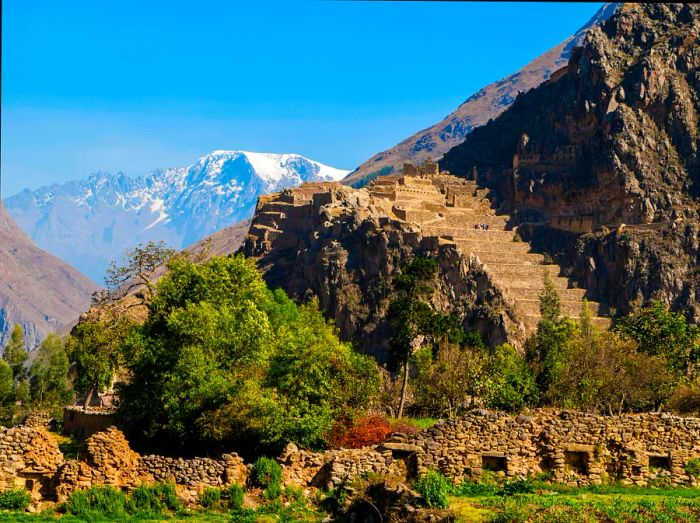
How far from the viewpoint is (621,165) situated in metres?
157

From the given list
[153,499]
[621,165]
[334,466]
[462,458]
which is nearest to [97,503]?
[153,499]

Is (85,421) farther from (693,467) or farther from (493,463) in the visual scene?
(693,467)

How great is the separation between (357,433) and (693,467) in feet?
39.2

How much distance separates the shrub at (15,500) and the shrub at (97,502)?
109 centimetres

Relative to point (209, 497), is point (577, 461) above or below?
above

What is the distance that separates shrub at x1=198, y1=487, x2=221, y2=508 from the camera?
25.2m

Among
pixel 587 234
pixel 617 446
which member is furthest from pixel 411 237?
pixel 617 446

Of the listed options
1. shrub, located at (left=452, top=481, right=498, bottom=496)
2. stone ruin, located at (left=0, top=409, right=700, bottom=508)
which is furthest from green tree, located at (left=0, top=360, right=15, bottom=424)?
shrub, located at (left=452, top=481, right=498, bottom=496)

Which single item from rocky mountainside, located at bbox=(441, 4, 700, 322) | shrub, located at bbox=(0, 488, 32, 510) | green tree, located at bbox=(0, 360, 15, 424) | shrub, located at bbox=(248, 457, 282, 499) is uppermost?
rocky mountainside, located at bbox=(441, 4, 700, 322)

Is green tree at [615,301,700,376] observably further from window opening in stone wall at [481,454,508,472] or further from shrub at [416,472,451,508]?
shrub at [416,472,451,508]

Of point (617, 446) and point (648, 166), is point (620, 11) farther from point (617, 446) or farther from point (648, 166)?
point (617, 446)

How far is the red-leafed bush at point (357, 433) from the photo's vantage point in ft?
106

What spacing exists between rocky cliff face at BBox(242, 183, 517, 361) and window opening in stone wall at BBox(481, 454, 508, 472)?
85.4 meters

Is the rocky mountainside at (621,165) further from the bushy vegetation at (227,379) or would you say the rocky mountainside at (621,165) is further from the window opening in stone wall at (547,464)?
the window opening in stone wall at (547,464)
